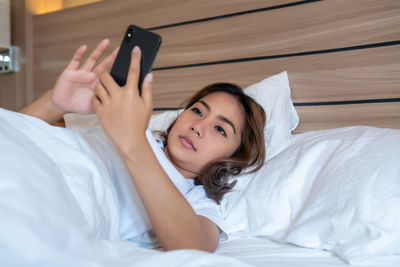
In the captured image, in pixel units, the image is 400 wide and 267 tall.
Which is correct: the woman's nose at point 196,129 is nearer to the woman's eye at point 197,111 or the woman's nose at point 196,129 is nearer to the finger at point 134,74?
the woman's eye at point 197,111

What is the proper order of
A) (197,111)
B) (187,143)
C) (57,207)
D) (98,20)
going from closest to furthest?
(57,207), (187,143), (197,111), (98,20)

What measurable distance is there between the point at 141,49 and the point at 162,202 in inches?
13.1

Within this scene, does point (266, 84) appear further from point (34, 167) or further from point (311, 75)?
point (34, 167)

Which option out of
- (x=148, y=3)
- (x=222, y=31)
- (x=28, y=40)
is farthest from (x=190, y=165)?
(x=28, y=40)

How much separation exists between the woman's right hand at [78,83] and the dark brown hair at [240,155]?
0.38 meters

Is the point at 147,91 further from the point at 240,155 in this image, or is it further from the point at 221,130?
the point at 240,155

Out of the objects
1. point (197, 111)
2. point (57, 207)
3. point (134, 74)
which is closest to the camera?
point (57, 207)

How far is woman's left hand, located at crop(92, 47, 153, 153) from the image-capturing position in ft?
2.40

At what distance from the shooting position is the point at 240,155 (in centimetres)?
121

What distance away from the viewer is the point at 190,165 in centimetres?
110

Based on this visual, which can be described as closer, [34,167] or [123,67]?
[34,167]

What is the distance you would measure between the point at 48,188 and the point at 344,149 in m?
0.76

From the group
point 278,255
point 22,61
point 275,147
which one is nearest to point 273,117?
point 275,147

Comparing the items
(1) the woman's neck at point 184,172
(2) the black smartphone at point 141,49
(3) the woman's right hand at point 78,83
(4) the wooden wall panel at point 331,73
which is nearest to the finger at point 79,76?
(3) the woman's right hand at point 78,83
